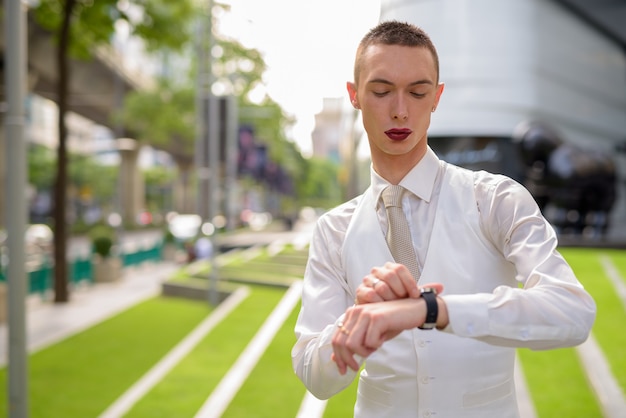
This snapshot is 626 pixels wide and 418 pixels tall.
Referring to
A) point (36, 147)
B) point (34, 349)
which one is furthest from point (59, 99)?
point (36, 147)

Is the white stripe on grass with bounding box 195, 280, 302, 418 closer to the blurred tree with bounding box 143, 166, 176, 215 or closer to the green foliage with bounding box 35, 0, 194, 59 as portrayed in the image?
the green foliage with bounding box 35, 0, 194, 59

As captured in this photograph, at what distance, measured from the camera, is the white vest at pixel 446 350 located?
162 cm

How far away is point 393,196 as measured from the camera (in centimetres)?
168

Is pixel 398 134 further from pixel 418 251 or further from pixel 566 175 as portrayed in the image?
pixel 566 175

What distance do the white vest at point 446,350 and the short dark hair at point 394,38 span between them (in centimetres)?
36

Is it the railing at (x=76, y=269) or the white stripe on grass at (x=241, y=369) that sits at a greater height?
the white stripe on grass at (x=241, y=369)

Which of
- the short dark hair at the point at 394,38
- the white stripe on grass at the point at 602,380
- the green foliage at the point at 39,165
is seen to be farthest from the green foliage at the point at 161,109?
the short dark hair at the point at 394,38

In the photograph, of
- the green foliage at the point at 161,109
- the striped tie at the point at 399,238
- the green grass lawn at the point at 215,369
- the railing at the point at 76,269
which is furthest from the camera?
the green foliage at the point at 161,109

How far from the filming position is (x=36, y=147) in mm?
59406

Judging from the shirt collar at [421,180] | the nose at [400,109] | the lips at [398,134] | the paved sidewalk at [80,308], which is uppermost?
the nose at [400,109]

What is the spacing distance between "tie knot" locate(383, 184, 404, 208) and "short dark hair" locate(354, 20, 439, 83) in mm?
273

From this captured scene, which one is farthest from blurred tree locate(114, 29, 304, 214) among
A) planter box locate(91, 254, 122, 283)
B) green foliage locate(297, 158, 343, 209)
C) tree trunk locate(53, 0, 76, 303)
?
green foliage locate(297, 158, 343, 209)

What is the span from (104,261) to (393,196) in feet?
57.2

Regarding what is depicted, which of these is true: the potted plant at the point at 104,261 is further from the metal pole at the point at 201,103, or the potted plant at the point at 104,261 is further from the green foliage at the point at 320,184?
the green foliage at the point at 320,184
